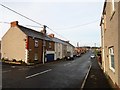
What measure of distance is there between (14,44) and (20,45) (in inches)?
72.4

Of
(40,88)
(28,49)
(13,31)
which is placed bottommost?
(40,88)

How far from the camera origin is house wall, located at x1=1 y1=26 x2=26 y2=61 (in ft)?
124

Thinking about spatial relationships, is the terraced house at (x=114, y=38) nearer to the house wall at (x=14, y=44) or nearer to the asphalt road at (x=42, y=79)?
the asphalt road at (x=42, y=79)

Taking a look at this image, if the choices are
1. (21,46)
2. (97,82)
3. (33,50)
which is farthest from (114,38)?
(33,50)

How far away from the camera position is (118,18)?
8641mm

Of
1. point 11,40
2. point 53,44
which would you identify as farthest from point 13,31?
point 53,44

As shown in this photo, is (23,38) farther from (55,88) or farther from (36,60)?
(55,88)

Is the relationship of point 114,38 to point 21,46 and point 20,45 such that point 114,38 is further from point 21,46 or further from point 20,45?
point 20,45

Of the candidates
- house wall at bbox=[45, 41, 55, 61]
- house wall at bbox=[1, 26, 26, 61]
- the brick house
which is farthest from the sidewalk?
house wall at bbox=[45, 41, 55, 61]

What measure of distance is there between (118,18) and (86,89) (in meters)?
4.99

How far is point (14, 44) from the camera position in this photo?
3934 cm

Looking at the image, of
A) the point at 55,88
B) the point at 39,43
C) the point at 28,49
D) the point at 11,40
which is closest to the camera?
the point at 55,88

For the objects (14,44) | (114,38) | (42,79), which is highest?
(14,44)

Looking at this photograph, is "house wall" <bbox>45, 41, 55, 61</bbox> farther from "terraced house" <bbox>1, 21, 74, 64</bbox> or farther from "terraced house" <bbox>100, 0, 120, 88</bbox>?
"terraced house" <bbox>100, 0, 120, 88</bbox>
